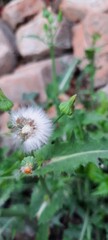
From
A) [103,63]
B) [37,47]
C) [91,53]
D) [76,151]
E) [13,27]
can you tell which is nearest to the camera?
Answer: [76,151]

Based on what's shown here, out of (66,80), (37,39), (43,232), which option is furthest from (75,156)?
(37,39)

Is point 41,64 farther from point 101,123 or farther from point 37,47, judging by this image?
point 101,123

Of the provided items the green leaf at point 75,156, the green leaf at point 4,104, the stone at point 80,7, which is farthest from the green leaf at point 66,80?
the green leaf at point 4,104

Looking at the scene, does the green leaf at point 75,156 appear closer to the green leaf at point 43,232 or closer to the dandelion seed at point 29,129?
the dandelion seed at point 29,129

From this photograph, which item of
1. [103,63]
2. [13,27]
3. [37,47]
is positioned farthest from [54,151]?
[13,27]

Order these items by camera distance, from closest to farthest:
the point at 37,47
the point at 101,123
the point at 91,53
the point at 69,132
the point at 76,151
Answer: the point at 76,151 → the point at 69,132 → the point at 101,123 → the point at 91,53 → the point at 37,47

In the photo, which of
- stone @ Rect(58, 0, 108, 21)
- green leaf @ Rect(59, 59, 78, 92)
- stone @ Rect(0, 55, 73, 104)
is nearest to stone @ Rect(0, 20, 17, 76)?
stone @ Rect(0, 55, 73, 104)
